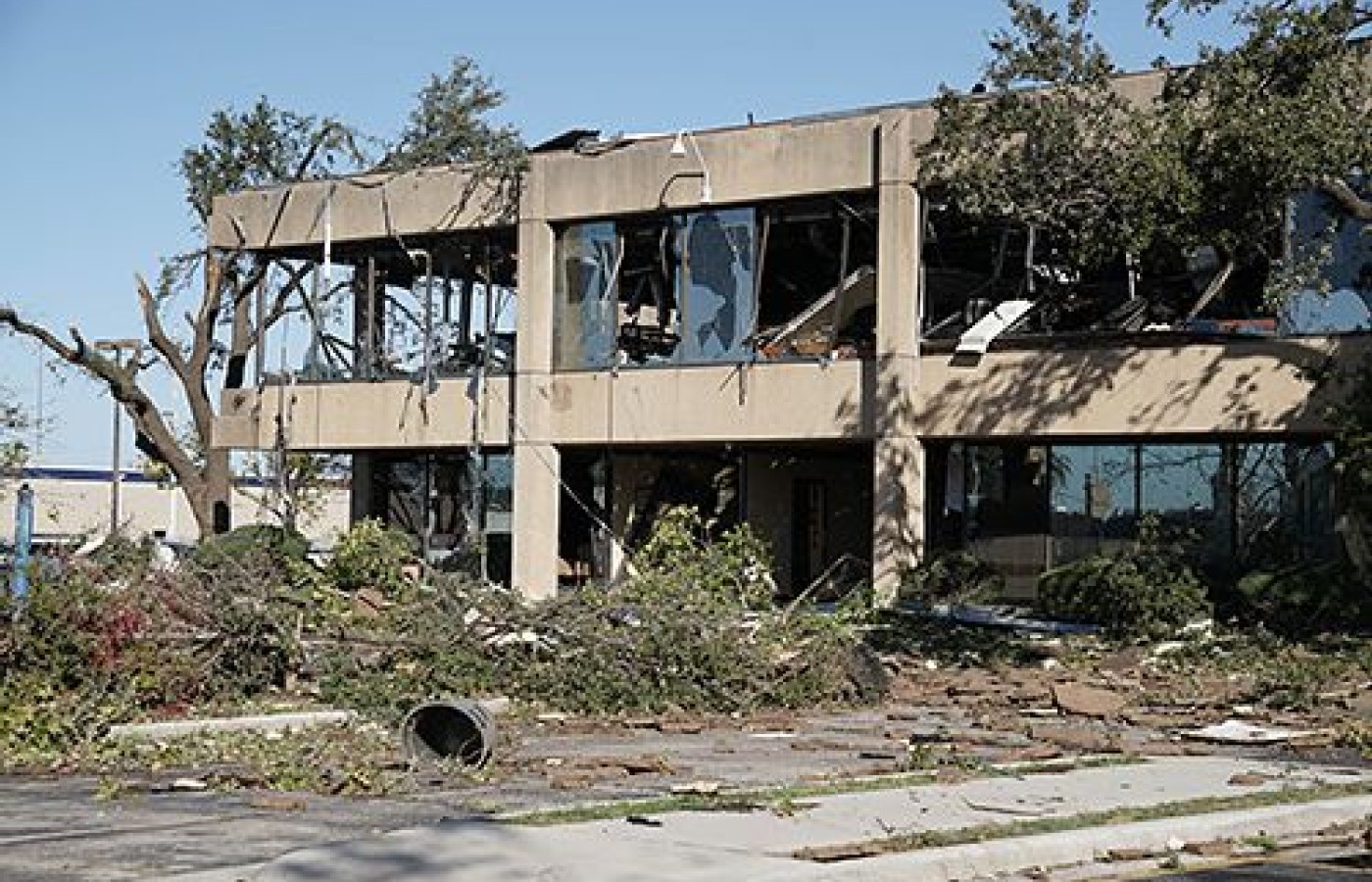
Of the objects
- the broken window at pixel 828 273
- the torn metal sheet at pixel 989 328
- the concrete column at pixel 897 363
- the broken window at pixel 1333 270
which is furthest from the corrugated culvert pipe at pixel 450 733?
the broken window at pixel 828 273

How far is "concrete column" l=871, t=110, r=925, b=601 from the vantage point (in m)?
33.0

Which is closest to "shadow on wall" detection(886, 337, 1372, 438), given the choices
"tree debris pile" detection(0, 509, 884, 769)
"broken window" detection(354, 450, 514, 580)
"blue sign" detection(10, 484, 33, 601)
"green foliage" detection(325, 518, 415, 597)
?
"green foliage" detection(325, 518, 415, 597)

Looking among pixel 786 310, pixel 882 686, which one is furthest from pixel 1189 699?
pixel 786 310

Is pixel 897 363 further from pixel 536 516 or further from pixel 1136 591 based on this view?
pixel 536 516

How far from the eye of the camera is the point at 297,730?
1872 centimetres

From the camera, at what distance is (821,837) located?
12.0 metres

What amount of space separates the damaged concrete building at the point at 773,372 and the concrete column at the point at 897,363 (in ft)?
0.15

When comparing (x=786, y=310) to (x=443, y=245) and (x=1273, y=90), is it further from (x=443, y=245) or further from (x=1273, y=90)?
(x=1273, y=90)

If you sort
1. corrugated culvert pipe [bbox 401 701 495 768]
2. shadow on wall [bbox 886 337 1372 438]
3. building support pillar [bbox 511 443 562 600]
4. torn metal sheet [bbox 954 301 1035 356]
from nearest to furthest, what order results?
corrugated culvert pipe [bbox 401 701 495 768], shadow on wall [bbox 886 337 1372 438], torn metal sheet [bbox 954 301 1035 356], building support pillar [bbox 511 443 562 600]

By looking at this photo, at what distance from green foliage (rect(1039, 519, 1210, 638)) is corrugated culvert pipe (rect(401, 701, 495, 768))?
13.9 m

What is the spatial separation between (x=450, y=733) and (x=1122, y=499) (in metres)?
18.0

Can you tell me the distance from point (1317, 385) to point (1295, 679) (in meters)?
6.89

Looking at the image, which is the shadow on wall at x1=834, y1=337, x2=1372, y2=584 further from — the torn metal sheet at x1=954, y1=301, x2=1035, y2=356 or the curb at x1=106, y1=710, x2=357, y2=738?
the curb at x1=106, y1=710, x2=357, y2=738

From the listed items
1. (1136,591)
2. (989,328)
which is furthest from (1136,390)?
(1136,591)
